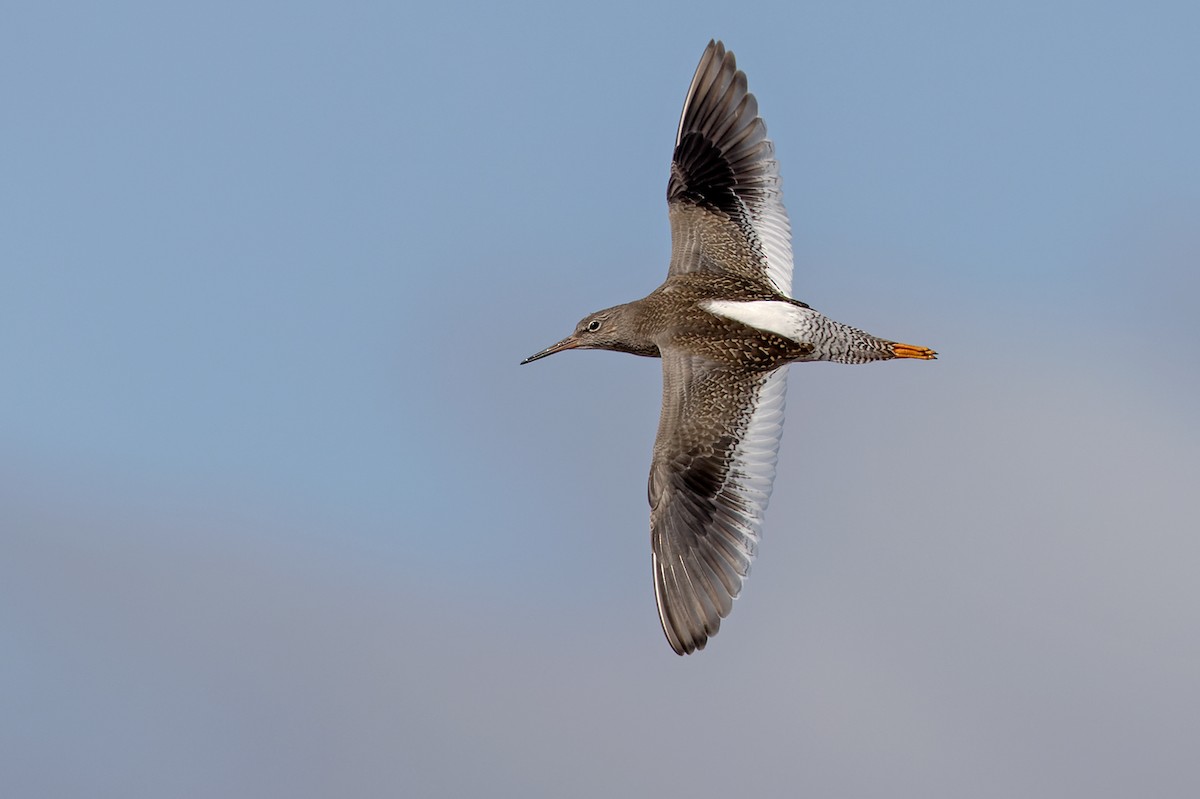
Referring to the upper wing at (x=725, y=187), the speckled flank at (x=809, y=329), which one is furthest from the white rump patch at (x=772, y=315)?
the upper wing at (x=725, y=187)

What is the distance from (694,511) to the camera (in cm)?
1972

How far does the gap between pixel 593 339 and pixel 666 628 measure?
4.29 m

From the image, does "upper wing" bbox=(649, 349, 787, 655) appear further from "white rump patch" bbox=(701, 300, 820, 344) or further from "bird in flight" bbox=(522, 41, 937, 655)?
"white rump patch" bbox=(701, 300, 820, 344)

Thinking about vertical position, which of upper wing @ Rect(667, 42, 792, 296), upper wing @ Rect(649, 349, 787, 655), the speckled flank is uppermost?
upper wing @ Rect(667, 42, 792, 296)

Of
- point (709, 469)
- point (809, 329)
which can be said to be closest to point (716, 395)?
point (709, 469)

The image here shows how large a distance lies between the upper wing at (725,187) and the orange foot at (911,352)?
1607 mm

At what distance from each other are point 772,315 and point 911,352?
6.36 feet

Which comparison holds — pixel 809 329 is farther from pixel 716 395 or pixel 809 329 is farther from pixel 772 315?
pixel 716 395

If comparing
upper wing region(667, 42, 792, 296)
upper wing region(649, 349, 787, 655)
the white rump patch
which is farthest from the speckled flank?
upper wing region(667, 42, 792, 296)

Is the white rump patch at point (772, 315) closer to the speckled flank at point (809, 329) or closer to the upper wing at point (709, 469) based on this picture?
the speckled flank at point (809, 329)

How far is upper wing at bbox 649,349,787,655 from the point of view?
19.5 m

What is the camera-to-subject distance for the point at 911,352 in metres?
20.4

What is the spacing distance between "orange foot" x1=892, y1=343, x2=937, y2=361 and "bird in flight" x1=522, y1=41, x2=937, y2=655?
0.8 inches

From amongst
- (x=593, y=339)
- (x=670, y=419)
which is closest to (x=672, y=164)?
(x=593, y=339)
